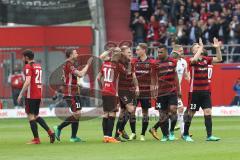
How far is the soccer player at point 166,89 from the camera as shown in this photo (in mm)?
22078

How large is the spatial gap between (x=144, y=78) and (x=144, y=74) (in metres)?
0.21

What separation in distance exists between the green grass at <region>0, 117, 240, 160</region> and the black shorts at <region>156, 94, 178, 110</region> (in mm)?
916

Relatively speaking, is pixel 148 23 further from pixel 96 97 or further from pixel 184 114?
pixel 184 114

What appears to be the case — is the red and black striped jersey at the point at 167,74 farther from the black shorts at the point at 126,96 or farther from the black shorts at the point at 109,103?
the black shorts at the point at 109,103

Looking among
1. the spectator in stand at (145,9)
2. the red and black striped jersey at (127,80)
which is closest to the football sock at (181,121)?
the red and black striped jersey at (127,80)

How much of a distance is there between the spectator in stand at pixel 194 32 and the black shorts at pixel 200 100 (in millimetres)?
16802

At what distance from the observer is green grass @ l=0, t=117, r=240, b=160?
1750 centimetres

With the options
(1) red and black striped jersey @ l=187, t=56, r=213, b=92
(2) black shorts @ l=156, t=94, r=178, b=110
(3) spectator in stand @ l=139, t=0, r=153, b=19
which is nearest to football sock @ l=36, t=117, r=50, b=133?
(2) black shorts @ l=156, t=94, r=178, b=110

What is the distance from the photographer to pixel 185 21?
40.3 m

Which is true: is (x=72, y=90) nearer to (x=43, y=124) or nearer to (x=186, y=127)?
(x=43, y=124)

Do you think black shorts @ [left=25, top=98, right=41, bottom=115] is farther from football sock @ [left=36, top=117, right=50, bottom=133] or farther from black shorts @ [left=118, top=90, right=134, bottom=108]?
black shorts @ [left=118, top=90, right=134, bottom=108]

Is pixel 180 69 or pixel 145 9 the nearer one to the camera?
pixel 180 69

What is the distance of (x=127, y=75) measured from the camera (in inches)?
868

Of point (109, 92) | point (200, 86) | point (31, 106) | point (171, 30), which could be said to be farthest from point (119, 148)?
point (171, 30)
